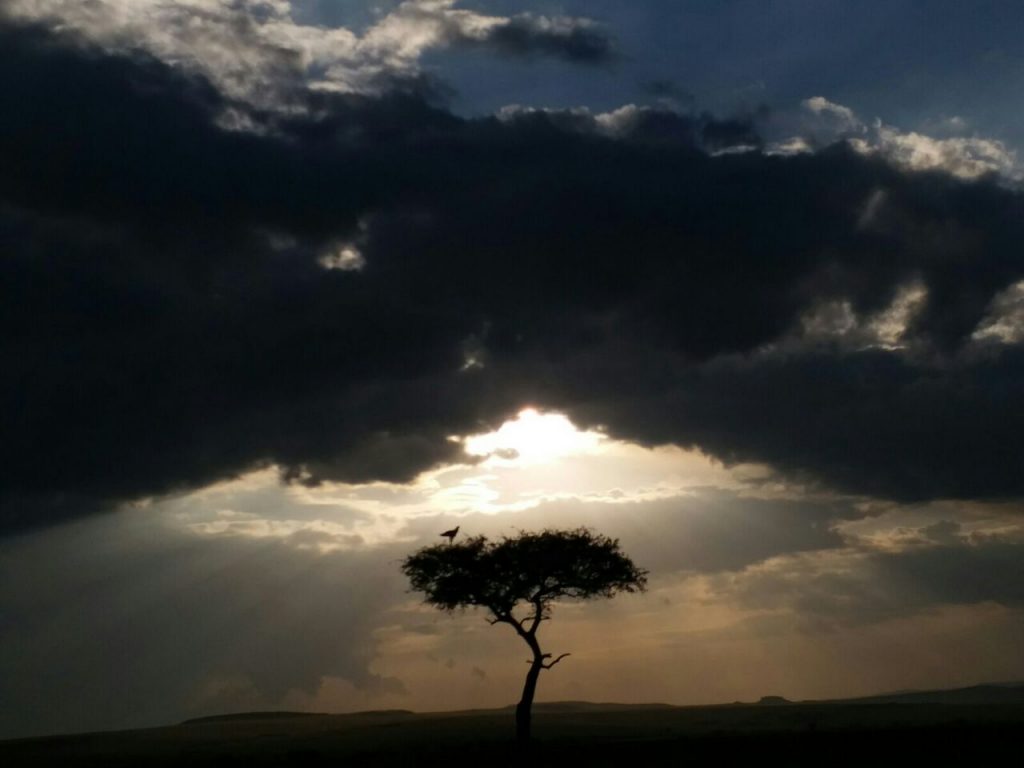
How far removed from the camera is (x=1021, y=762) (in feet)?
180

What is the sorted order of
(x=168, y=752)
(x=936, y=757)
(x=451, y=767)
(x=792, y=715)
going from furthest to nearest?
(x=792, y=715) < (x=168, y=752) < (x=451, y=767) < (x=936, y=757)

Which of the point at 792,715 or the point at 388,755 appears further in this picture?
the point at 792,715

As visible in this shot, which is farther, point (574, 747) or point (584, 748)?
point (574, 747)

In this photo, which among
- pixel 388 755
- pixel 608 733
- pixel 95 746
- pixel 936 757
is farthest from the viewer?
pixel 95 746

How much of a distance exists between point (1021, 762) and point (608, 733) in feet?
163

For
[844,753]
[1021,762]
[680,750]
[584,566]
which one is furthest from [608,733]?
[1021,762]

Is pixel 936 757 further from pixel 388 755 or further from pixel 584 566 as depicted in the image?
pixel 388 755

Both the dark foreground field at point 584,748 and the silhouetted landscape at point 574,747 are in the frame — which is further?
the silhouetted landscape at point 574,747

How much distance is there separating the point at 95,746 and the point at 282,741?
2040 cm

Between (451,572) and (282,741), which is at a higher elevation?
(451,572)

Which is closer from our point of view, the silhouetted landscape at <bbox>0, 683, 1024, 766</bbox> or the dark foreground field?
the dark foreground field

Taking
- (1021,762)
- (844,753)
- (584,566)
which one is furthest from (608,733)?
(1021,762)

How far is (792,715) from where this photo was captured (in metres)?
129

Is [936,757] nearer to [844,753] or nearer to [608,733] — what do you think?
[844,753]
